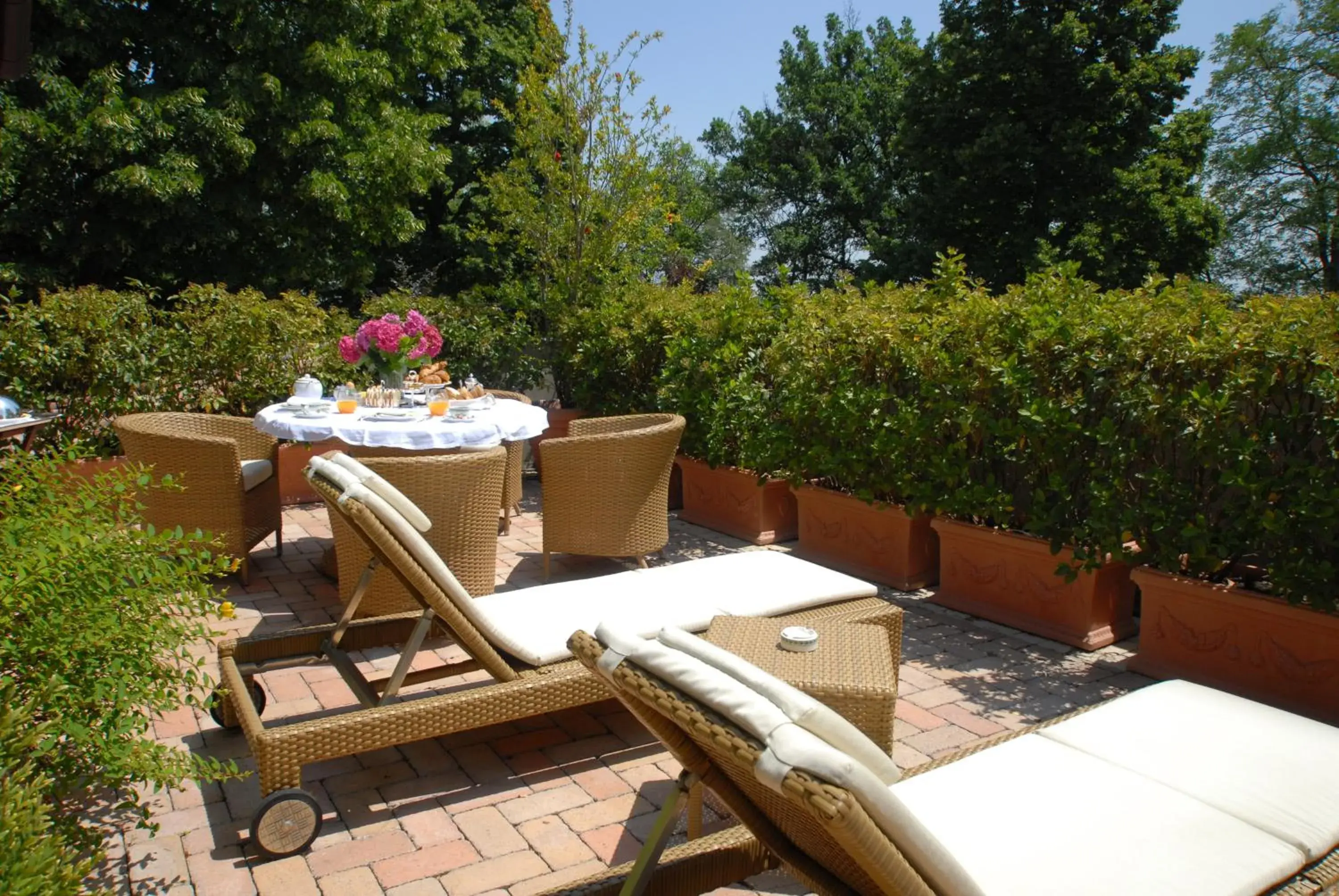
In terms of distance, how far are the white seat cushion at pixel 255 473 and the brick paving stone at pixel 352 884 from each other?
10.0 ft

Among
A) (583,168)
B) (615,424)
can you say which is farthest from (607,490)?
(583,168)

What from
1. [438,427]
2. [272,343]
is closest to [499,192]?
[272,343]

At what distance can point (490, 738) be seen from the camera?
11.5ft

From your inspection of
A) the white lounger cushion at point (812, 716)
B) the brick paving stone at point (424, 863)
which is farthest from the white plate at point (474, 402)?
the white lounger cushion at point (812, 716)

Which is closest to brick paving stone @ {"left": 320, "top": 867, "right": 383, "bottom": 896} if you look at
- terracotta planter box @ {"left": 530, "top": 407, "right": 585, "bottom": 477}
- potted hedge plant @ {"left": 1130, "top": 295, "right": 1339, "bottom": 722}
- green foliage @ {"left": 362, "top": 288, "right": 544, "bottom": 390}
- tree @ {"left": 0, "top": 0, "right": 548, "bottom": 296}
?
potted hedge plant @ {"left": 1130, "top": 295, "right": 1339, "bottom": 722}

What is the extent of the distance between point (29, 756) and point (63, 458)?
118 centimetres

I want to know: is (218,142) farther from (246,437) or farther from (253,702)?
(253,702)

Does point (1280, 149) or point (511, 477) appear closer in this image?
point (511, 477)

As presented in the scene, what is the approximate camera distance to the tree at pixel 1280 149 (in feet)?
95.8

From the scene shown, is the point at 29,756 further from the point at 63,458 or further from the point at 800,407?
the point at 800,407

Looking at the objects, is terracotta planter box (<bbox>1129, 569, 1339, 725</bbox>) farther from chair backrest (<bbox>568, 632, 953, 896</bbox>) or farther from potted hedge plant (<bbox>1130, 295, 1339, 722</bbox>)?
chair backrest (<bbox>568, 632, 953, 896</bbox>)

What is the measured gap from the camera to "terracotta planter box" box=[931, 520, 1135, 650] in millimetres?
4445

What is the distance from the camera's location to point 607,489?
17.4 ft

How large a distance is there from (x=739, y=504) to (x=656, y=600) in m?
2.96
